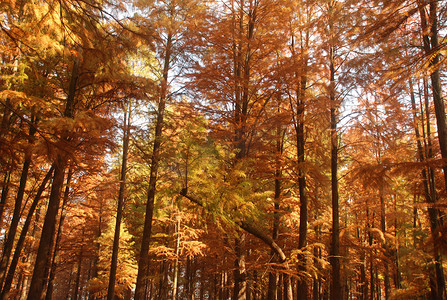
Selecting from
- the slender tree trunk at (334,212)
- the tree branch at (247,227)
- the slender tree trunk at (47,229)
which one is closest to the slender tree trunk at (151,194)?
the slender tree trunk at (47,229)

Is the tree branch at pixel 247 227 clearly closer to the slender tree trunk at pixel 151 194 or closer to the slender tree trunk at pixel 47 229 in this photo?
the slender tree trunk at pixel 151 194

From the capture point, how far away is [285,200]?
10.2 m

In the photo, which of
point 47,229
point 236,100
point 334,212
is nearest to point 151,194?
point 47,229

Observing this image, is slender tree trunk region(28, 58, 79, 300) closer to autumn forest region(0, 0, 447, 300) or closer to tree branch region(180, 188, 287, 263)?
autumn forest region(0, 0, 447, 300)

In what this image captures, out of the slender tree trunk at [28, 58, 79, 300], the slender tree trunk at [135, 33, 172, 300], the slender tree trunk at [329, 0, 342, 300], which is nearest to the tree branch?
the slender tree trunk at [329, 0, 342, 300]

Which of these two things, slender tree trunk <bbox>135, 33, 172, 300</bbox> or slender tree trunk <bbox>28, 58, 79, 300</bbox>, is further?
slender tree trunk <bbox>135, 33, 172, 300</bbox>

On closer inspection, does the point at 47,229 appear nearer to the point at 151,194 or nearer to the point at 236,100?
the point at 151,194

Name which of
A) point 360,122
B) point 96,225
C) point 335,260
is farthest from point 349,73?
point 96,225

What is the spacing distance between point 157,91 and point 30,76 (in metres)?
4.32

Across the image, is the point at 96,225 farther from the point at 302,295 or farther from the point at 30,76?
the point at 302,295

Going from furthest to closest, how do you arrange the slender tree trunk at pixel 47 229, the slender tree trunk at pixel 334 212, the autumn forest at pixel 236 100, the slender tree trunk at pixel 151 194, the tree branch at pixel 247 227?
the slender tree trunk at pixel 151 194, the slender tree trunk at pixel 334 212, the slender tree trunk at pixel 47 229, the autumn forest at pixel 236 100, the tree branch at pixel 247 227

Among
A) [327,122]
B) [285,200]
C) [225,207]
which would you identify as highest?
[327,122]

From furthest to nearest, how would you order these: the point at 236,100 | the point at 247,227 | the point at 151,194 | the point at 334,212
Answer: the point at 151,194 → the point at 334,212 → the point at 236,100 → the point at 247,227

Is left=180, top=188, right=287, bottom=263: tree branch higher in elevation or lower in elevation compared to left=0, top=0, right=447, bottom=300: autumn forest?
lower
